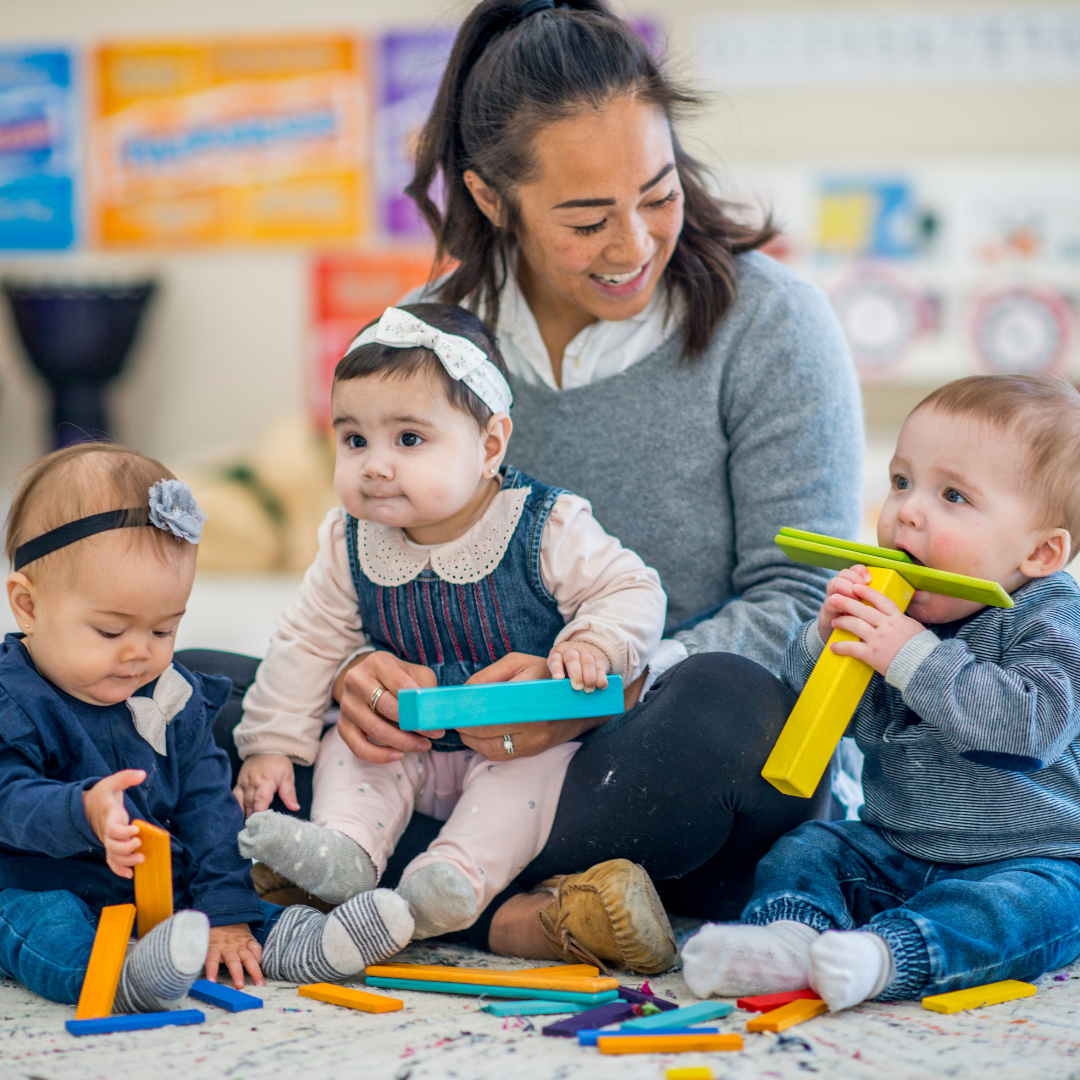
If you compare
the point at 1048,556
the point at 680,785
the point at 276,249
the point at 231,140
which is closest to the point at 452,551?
the point at 680,785

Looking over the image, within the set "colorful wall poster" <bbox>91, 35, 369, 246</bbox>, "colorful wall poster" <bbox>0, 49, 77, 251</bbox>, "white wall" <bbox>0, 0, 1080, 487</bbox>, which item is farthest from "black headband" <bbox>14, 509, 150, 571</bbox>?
"colorful wall poster" <bbox>0, 49, 77, 251</bbox>

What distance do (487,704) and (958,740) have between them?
0.36 m

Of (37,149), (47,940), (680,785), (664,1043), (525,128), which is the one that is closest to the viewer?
(664,1043)

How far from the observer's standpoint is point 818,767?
3.11 feet

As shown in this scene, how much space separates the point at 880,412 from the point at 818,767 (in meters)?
2.77

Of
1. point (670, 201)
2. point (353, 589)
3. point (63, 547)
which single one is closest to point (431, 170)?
point (670, 201)

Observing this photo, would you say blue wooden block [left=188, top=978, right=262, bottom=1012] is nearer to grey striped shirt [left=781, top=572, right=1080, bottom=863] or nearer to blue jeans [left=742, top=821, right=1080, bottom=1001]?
blue jeans [left=742, top=821, right=1080, bottom=1001]

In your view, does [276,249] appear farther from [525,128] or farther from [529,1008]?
[529,1008]

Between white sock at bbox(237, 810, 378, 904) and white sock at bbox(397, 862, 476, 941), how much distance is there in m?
0.06

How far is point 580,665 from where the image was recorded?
983 mm

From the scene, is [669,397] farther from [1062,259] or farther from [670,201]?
[1062,259]

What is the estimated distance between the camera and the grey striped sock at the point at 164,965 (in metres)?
0.84

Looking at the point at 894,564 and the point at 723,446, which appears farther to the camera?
the point at 723,446

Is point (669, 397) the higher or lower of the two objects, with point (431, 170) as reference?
lower
